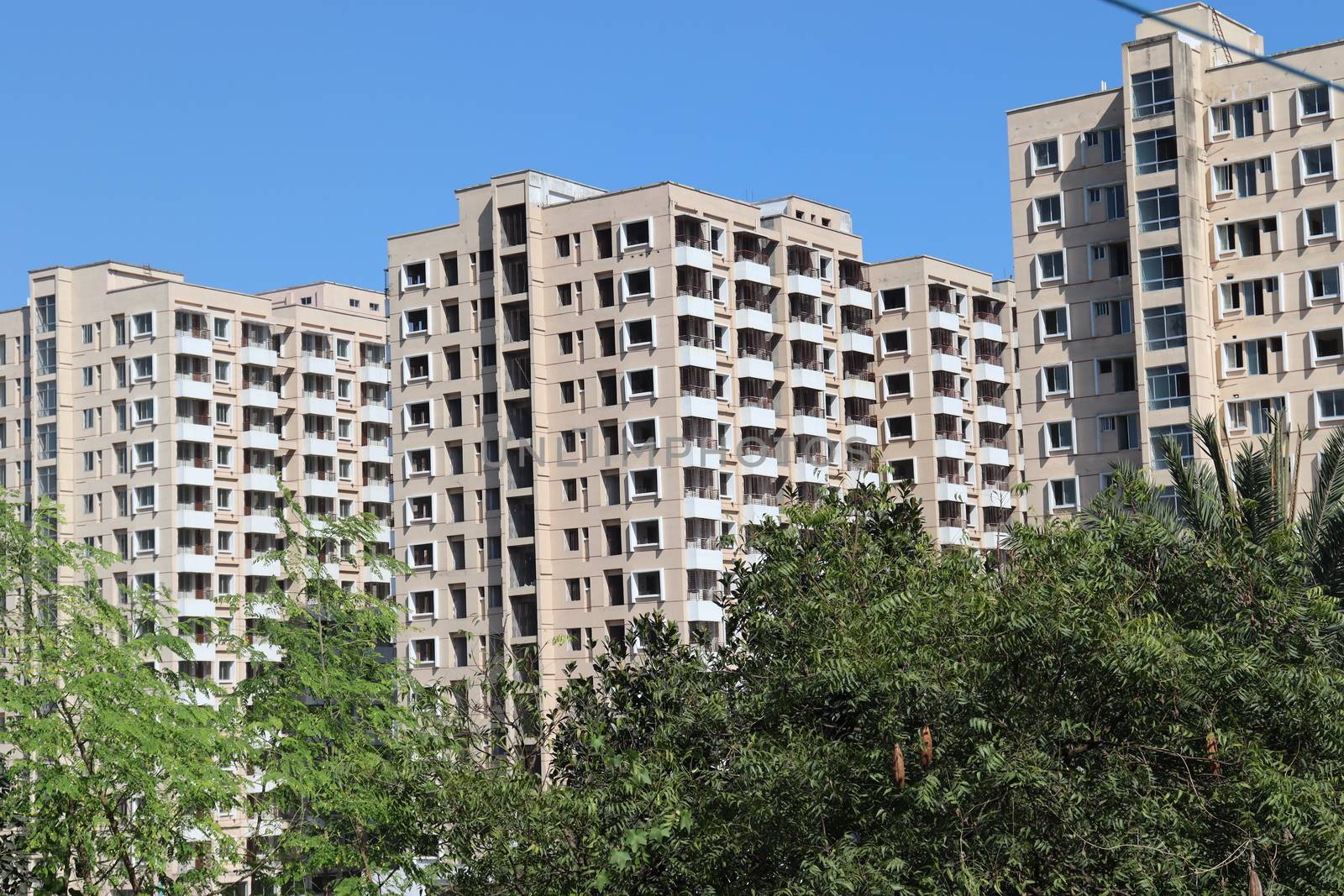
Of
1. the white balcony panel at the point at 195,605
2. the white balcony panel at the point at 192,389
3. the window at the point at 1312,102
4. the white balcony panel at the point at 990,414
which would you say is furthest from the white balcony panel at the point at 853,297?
the white balcony panel at the point at 195,605

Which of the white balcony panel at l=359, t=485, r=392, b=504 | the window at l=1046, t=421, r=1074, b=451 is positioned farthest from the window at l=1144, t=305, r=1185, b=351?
the white balcony panel at l=359, t=485, r=392, b=504

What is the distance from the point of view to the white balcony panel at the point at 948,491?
289ft

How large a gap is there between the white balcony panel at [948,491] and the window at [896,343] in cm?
681

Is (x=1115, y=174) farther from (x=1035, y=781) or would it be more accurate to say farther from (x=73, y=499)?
(x=73, y=499)

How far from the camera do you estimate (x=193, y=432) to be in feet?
296

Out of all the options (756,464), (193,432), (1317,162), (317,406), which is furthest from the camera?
(317,406)

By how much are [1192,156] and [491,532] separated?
33667 mm

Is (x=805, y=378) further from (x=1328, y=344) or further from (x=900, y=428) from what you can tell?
(x=1328, y=344)

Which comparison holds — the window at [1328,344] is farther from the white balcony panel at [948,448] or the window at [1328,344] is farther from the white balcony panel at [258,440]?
the white balcony panel at [258,440]

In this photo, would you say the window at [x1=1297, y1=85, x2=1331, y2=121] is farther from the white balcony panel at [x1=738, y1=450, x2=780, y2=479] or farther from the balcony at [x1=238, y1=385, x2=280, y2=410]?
the balcony at [x1=238, y1=385, x2=280, y2=410]

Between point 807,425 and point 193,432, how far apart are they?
30.7 meters

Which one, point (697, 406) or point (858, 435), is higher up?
point (697, 406)

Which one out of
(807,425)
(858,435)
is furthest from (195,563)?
(858,435)

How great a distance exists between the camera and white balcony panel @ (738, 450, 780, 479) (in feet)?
258
